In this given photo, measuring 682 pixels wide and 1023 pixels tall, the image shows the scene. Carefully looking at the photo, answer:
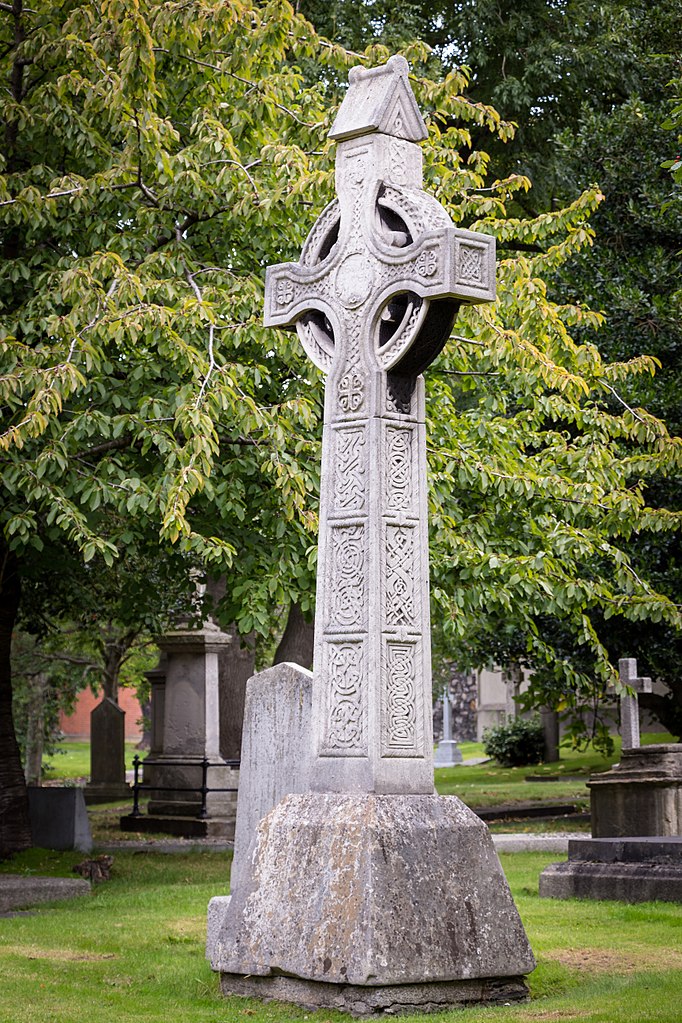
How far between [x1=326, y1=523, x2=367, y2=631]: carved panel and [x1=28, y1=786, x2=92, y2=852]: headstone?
9.54m

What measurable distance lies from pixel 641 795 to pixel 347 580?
8422mm

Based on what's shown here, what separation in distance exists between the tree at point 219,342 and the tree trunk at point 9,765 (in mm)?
996

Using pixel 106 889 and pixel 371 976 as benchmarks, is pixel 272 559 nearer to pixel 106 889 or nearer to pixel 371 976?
pixel 106 889

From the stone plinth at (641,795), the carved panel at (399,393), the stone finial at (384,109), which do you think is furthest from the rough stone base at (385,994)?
the stone plinth at (641,795)

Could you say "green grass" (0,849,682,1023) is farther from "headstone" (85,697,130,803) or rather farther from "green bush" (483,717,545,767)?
"green bush" (483,717,545,767)

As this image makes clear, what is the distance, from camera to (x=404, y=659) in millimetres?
7012

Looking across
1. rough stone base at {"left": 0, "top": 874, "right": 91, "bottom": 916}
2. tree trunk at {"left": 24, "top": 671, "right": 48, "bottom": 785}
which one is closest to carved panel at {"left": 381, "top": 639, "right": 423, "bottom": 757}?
rough stone base at {"left": 0, "top": 874, "right": 91, "bottom": 916}

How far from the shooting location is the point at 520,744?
116ft

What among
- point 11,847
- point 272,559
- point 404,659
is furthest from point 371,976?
point 11,847

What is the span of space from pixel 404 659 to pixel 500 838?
9.65m

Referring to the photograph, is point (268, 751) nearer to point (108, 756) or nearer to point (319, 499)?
point (319, 499)

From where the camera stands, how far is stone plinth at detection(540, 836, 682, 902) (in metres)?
10.1

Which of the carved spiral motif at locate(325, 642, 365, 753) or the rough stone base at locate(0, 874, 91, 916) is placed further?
the rough stone base at locate(0, 874, 91, 916)

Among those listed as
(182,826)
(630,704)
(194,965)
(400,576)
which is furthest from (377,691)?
(182,826)
